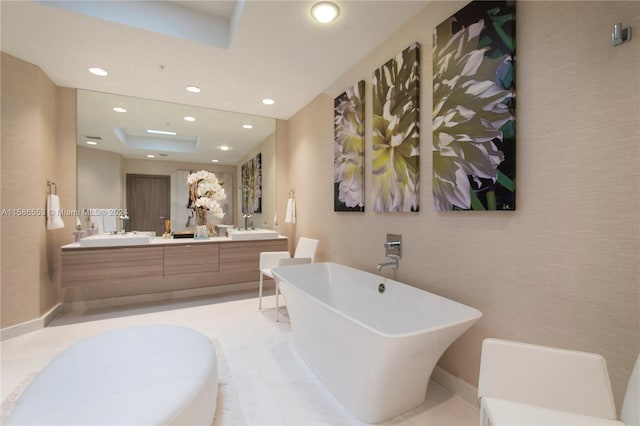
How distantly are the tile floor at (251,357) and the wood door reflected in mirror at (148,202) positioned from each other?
100 centimetres

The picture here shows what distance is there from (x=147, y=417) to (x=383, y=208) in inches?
76.7

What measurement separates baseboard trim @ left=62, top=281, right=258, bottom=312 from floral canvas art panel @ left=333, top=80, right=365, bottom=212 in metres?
2.05

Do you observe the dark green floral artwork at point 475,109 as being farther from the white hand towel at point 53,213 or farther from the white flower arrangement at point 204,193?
the white hand towel at point 53,213

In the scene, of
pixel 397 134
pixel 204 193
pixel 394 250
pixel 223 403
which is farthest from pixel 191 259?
pixel 397 134

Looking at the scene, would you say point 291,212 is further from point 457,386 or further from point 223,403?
point 457,386

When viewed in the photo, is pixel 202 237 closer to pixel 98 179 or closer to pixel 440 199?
pixel 98 179

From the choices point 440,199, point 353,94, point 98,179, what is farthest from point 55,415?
point 98,179

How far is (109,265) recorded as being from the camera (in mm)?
2992

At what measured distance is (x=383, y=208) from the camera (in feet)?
7.81

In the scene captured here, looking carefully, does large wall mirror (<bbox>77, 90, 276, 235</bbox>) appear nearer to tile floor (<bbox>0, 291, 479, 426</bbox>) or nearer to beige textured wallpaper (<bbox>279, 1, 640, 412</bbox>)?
tile floor (<bbox>0, 291, 479, 426</bbox>)

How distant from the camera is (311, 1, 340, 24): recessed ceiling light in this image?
1.95 metres

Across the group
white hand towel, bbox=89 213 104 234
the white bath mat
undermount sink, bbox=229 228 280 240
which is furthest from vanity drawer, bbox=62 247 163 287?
the white bath mat

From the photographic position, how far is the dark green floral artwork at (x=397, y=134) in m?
2.08

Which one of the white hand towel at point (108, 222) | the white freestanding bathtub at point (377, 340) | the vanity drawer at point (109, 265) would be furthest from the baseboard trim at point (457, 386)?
the white hand towel at point (108, 222)
